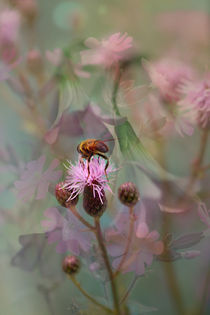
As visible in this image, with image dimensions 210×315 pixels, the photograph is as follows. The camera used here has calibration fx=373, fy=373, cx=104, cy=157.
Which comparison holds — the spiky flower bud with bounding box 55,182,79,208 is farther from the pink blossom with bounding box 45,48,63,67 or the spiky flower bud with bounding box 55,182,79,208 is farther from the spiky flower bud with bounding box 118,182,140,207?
the pink blossom with bounding box 45,48,63,67

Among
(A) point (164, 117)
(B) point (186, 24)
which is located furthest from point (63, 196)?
(B) point (186, 24)

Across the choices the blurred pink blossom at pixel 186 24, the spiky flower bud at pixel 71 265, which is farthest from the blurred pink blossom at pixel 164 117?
the blurred pink blossom at pixel 186 24

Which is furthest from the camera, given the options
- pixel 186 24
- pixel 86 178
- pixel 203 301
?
pixel 186 24

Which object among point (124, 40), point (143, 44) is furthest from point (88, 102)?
point (143, 44)

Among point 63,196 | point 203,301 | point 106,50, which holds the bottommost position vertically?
point 203,301

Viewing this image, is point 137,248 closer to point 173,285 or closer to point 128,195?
point 128,195

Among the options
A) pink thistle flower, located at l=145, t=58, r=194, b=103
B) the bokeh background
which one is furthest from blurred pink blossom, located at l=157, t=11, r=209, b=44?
pink thistle flower, located at l=145, t=58, r=194, b=103

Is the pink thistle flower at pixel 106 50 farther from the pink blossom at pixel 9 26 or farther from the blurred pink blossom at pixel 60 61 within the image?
the pink blossom at pixel 9 26

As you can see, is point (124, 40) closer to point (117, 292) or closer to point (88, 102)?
point (88, 102)
